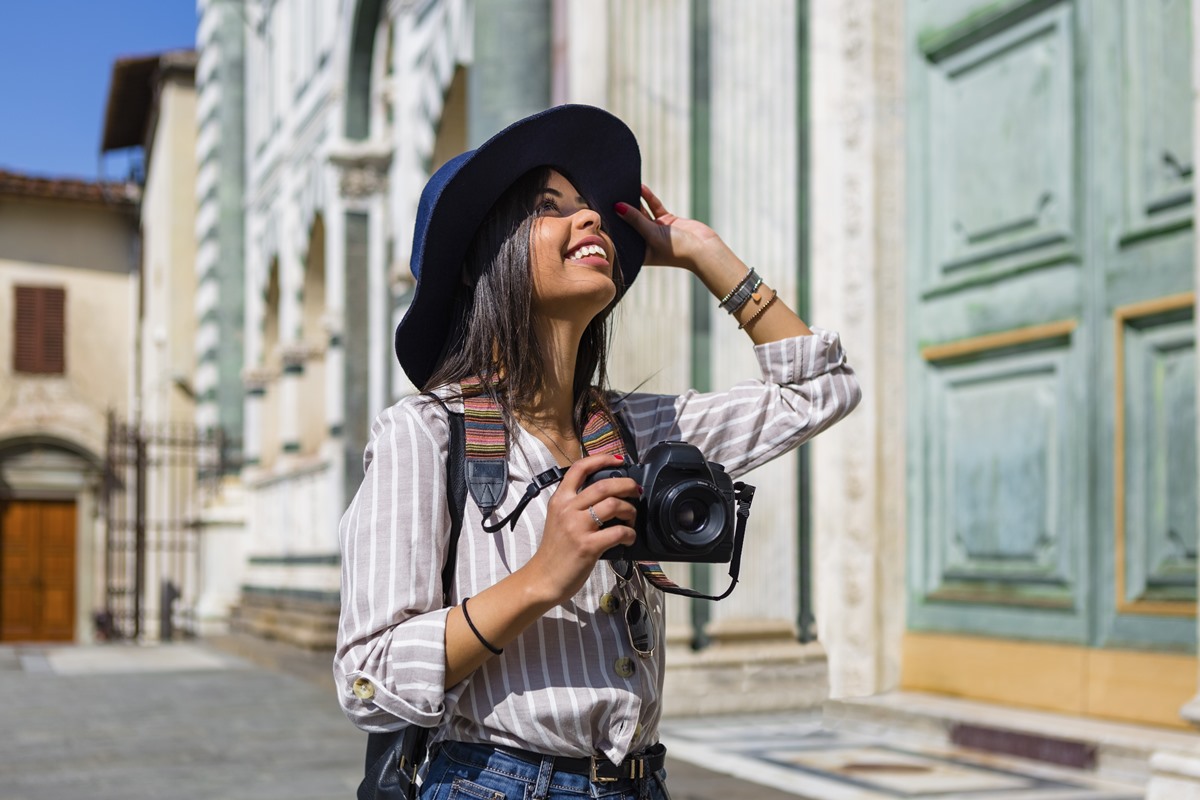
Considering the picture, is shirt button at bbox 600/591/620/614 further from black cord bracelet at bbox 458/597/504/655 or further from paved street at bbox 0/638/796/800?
paved street at bbox 0/638/796/800

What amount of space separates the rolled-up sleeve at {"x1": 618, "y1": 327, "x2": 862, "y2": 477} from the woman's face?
0.26m

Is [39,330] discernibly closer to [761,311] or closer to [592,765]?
[761,311]

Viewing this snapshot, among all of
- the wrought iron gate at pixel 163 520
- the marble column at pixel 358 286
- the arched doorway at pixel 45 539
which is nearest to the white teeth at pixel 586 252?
the marble column at pixel 358 286

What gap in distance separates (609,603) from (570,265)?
43 cm

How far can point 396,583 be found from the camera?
1.54 metres

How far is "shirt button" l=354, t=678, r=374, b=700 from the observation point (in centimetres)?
152

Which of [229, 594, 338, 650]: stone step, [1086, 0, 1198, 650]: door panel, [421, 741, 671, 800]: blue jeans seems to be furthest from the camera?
[229, 594, 338, 650]: stone step

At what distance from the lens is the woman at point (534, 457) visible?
Result: 1501mm

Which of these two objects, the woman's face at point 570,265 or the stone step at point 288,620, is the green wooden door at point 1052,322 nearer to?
the woman's face at point 570,265

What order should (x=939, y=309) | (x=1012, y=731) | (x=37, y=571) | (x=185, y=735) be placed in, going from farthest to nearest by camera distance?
(x=37, y=571), (x=185, y=735), (x=939, y=309), (x=1012, y=731)

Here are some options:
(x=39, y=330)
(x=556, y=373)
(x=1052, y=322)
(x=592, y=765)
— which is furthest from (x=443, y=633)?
(x=39, y=330)

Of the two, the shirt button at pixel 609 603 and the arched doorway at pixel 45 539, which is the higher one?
the shirt button at pixel 609 603

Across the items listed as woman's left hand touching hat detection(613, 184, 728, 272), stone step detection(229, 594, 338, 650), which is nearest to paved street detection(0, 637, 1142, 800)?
stone step detection(229, 594, 338, 650)

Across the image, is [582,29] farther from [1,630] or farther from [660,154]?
[1,630]
